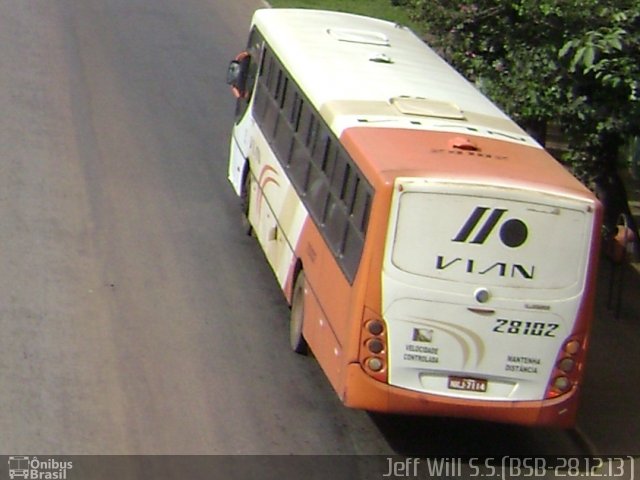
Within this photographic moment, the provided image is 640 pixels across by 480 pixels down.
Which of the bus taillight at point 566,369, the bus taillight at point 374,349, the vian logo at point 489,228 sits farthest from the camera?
the bus taillight at point 566,369

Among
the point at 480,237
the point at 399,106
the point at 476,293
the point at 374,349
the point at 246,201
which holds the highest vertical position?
the point at 399,106

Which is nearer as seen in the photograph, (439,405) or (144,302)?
(439,405)

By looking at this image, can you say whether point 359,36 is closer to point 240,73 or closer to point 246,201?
point 240,73

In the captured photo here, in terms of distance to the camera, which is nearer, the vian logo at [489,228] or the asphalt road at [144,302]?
the vian logo at [489,228]

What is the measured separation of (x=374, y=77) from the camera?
47.0 feet

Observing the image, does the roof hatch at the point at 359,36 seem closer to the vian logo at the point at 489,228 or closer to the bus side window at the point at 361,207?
the bus side window at the point at 361,207

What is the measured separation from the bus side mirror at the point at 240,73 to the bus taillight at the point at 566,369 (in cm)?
710

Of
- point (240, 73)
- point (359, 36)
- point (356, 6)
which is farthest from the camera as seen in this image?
point (356, 6)

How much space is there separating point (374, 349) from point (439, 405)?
0.70 meters

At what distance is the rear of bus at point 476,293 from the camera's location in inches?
449

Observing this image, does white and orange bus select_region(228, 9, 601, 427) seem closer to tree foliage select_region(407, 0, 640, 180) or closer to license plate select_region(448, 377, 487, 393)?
license plate select_region(448, 377, 487, 393)

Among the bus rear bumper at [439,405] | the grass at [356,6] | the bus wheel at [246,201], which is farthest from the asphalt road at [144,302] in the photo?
the grass at [356,6]

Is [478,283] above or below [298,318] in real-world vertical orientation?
above

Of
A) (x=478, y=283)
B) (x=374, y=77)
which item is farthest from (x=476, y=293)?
(x=374, y=77)
